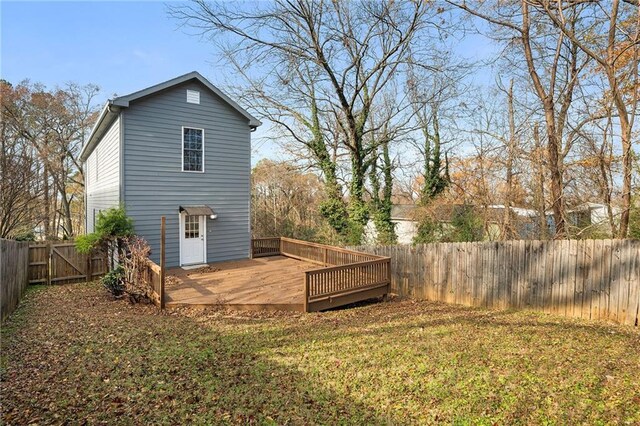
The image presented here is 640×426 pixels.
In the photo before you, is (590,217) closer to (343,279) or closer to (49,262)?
(343,279)

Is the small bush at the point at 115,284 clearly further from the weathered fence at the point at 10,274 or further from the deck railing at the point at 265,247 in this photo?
the deck railing at the point at 265,247

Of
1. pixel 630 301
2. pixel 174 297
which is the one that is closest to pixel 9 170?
pixel 174 297

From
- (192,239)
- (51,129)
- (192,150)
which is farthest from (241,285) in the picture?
(51,129)

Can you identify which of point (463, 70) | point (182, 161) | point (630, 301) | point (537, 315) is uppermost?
point (463, 70)

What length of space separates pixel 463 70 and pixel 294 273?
11356 mm

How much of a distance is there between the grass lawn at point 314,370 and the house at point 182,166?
465cm

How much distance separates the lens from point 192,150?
11969 mm

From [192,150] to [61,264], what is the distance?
5.32 meters

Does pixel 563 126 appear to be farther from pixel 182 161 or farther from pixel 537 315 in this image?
pixel 182 161

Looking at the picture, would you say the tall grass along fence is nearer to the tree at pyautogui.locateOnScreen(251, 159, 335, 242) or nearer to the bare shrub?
the bare shrub

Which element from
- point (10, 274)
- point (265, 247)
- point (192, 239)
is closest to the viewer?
point (10, 274)

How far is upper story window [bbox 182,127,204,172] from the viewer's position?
1181 centimetres

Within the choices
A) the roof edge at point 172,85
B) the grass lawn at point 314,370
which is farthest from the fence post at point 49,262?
the roof edge at point 172,85

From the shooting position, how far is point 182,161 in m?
11.7
